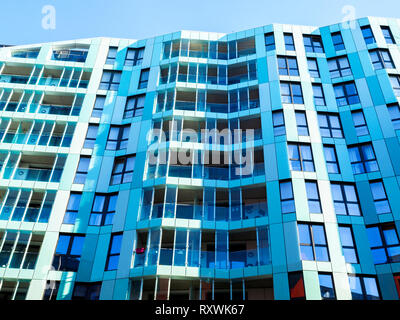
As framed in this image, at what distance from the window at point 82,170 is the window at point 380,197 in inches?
721

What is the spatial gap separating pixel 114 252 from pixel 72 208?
4245 mm

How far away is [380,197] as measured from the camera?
22.4 meters

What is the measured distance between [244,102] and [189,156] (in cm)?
647

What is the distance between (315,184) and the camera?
75.0 feet

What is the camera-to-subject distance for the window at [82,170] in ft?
81.8

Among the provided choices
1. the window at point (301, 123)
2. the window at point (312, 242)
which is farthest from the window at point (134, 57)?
the window at point (312, 242)

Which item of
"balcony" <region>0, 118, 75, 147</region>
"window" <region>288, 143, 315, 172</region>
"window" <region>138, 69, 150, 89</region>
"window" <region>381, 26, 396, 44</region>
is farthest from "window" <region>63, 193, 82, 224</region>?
"window" <region>381, 26, 396, 44</region>

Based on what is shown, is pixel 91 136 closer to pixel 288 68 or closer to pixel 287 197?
pixel 287 197

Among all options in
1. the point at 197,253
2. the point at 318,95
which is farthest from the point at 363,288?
the point at 318,95

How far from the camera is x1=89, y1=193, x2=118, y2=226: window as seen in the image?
23234 millimetres
